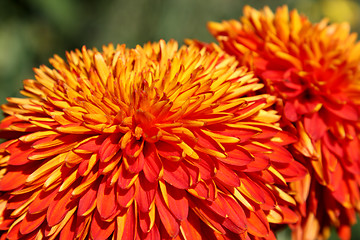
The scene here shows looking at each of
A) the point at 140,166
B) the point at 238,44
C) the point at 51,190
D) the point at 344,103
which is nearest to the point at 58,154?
the point at 51,190

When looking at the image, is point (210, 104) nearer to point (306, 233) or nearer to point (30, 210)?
point (30, 210)

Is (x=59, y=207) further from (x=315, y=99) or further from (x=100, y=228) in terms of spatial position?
(x=315, y=99)

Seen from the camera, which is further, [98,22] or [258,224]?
[98,22]

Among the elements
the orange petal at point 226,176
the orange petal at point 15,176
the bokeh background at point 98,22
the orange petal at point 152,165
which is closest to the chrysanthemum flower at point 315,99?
the orange petal at point 226,176

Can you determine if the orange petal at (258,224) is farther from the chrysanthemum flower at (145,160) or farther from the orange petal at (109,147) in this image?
the orange petal at (109,147)

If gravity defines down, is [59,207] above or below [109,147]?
below

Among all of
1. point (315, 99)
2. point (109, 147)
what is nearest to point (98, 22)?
point (315, 99)
